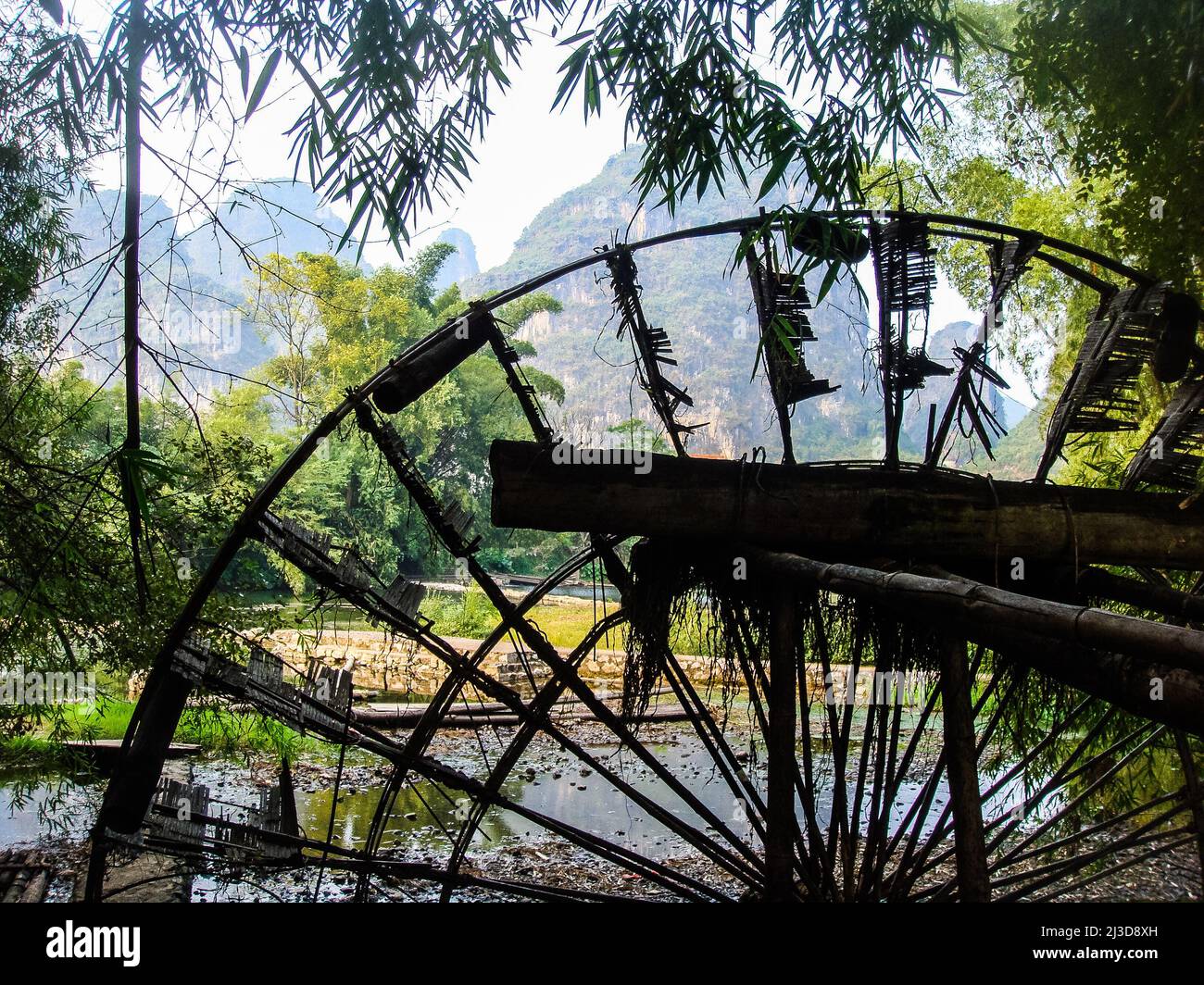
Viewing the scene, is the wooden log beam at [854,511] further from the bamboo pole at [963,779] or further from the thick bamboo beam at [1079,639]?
the thick bamboo beam at [1079,639]

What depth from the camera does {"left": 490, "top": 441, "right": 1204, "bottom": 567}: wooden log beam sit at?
365 cm

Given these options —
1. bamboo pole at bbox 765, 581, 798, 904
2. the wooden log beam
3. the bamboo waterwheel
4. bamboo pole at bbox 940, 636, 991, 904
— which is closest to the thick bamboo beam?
the bamboo waterwheel

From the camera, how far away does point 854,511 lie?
3.83 metres

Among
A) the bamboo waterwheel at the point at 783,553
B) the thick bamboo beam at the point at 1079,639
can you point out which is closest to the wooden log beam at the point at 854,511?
the bamboo waterwheel at the point at 783,553

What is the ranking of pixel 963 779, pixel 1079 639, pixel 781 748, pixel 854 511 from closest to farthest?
1. pixel 1079 639
2. pixel 963 779
3. pixel 781 748
4. pixel 854 511

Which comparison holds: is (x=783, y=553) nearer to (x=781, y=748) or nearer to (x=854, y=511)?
(x=854, y=511)

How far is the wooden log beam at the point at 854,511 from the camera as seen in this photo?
3.65m

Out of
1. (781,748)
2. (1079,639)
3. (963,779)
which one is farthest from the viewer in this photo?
(781,748)

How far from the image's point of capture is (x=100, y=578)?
18.9 feet

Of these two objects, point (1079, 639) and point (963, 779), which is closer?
point (1079, 639)

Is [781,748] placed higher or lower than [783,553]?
lower

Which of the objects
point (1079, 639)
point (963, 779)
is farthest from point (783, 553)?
point (1079, 639)

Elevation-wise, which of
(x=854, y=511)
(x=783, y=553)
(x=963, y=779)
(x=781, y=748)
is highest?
(x=854, y=511)
